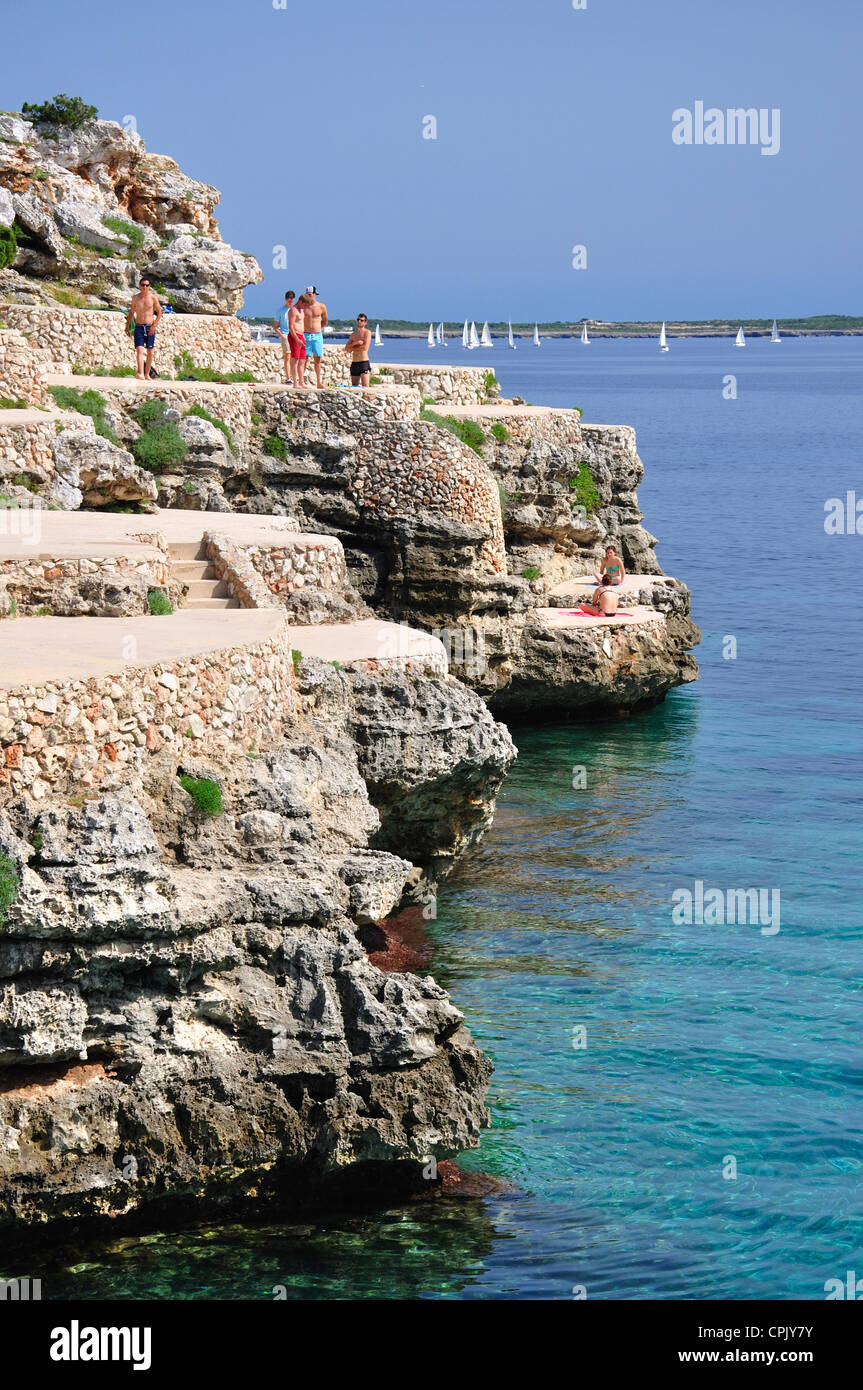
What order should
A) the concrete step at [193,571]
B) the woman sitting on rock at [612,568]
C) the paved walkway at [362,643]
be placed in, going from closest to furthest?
the paved walkway at [362,643] → the concrete step at [193,571] → the woman sitting on rock at [612,568]

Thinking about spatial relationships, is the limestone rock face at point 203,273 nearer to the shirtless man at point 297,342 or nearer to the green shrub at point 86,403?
the shirtless man at point 297,342

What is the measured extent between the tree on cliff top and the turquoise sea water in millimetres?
15813

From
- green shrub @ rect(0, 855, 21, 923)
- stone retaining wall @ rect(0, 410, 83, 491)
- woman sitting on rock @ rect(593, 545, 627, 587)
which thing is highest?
stone retaining wall @ rect(0, 410, 83, 491)

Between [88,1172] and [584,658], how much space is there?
2118cm

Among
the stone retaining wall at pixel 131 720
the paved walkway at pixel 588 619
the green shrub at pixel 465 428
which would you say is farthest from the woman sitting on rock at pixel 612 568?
the stone retaining wall at pixel 131 720

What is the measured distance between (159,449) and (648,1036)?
13123 millimetres

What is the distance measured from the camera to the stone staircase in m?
19.5

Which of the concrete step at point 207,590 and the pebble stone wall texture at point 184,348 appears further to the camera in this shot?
the pebble stone wall texture at point 184,348

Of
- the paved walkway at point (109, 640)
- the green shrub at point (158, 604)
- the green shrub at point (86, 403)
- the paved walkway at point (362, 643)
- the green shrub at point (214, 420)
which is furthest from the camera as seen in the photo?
the green shrub at point (214, 420)

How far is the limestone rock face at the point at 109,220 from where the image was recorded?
32.0 metres

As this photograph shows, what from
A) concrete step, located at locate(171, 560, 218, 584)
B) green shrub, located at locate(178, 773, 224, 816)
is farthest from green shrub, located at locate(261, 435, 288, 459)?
green shrub, located at locate(178, 773, 224, 816)

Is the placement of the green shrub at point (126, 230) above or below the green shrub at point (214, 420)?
above

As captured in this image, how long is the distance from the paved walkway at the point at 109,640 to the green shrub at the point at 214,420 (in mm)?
10034

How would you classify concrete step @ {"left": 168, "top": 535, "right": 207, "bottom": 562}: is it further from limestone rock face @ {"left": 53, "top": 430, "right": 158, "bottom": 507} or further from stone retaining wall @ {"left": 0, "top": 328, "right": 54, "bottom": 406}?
stone retaining wall @ {"left": 0, "top": 328, "right": 54, "bottom": 406}
